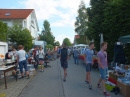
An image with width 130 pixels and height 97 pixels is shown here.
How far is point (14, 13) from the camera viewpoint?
44875mm

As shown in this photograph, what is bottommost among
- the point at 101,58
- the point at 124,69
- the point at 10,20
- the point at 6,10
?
the point at 124,69

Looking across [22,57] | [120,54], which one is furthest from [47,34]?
[120,54]

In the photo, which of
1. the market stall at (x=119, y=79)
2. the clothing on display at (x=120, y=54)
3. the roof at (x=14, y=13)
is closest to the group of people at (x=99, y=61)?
the market stall at (x=119, y=79)

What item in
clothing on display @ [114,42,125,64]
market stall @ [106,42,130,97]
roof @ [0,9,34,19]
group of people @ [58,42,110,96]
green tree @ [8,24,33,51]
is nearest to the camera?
market stall @ [106,42,130,97]

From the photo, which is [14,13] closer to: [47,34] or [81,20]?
[81,20]

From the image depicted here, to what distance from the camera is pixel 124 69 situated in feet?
29.0

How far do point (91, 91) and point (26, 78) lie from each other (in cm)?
454

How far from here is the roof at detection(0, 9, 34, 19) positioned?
42.4m

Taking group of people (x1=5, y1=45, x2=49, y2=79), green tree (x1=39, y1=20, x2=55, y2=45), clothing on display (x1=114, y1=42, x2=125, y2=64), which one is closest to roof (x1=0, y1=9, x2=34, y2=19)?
green tree (x1=39, y1=20, x2=55, y2=45)

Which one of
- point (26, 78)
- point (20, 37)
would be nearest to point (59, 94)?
point (26, 78)

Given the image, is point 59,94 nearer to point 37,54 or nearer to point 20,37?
point 37,54

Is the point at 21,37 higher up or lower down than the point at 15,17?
lower down

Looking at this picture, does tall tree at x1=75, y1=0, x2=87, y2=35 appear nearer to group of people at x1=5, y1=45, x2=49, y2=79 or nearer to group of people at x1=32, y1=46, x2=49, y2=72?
group of people at x1=32, y1=46, x2=49, y2=72

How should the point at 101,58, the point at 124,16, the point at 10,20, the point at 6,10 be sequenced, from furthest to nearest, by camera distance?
1. the point at 6,10
2. the point at 10,20
3. the point at 124,16
4. the point at 101,58
